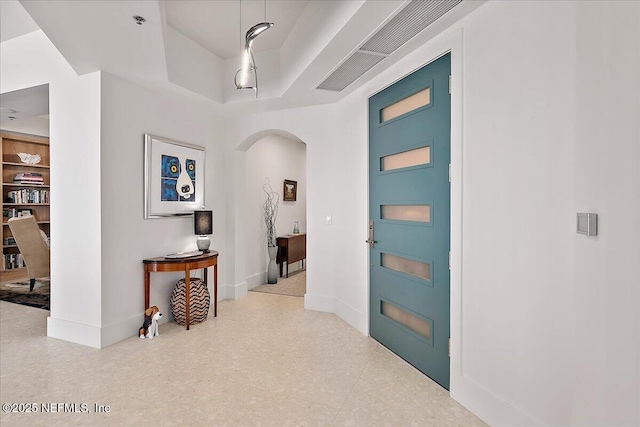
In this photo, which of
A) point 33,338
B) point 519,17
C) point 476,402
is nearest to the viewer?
point 519,17

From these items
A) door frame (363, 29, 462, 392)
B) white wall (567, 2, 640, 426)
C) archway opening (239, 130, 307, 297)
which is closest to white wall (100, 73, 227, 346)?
archway opening (239, 130, 307, 297)

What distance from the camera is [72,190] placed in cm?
321

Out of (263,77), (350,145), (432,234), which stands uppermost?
(263,77)

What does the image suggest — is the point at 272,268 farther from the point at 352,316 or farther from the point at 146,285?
the point at 146,285

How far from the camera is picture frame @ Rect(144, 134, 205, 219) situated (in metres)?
3.51

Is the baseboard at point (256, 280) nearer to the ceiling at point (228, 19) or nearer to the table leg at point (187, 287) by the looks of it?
the table leg at point (187, 287)

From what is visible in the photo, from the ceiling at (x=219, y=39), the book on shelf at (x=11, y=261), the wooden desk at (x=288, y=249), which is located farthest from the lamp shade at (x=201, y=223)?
the book on shelf at (x=11, y=261)

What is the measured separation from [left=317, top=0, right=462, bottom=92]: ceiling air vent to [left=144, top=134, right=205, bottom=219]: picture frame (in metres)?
1.79

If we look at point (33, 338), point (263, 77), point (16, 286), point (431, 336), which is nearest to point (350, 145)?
point (263, 77)

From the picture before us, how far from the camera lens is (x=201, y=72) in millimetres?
3742

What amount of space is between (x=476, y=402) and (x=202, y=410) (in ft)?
5.53

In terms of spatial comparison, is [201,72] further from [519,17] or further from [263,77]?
[519,17]

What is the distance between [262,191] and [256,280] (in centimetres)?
144

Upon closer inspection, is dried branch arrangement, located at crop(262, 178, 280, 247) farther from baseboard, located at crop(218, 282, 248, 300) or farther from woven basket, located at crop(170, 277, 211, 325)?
woven basket, located at crop(170, 277, 211, 325)
